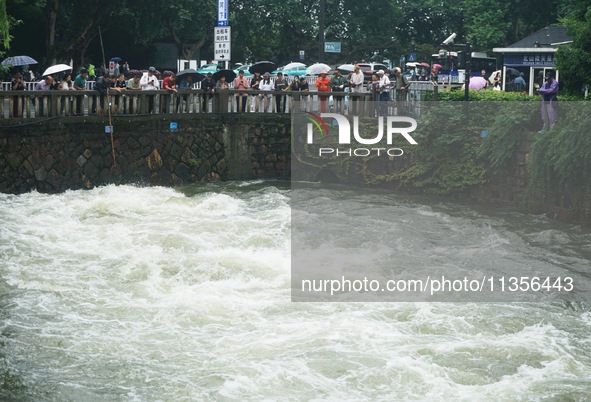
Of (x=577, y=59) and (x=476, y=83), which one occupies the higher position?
(x=577, y=59)

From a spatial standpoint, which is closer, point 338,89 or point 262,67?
point 338,89

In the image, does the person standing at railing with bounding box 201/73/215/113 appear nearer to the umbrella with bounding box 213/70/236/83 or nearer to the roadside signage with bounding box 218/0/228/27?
the umbrella with bounding box 213/70/236/83

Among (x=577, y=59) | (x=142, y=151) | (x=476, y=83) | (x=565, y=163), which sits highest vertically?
(x=577, y=59)

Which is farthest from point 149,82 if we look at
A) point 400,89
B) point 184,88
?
point 400,89

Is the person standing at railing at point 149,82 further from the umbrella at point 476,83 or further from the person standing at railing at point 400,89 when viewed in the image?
the umbrella at point 476,83

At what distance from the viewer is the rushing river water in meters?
11.7

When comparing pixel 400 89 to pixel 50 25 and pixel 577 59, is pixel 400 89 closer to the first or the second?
pixel 577 59

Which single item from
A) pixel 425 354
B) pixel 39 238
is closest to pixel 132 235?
pixel 39 238

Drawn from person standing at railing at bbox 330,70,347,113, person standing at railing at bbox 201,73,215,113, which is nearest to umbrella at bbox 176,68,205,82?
person standing at railing at bbox 201,73,215,113

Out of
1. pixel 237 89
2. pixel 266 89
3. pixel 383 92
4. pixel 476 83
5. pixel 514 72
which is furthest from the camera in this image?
pixel 514 72

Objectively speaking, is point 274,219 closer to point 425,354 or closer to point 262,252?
point 262,252

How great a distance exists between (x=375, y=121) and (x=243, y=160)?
10.9ft

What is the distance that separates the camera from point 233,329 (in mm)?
13664

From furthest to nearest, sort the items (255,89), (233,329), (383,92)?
(255,89)
(383,92)
(233,329)
